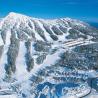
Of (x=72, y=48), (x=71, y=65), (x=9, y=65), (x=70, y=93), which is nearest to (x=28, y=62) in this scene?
(x=9, y=65)

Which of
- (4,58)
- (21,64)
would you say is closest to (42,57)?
(21,64)

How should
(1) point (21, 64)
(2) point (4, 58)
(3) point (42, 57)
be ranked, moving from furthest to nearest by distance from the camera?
(3) point (42, 57) < (2) point (4, 58) < (1) point (21, 64)

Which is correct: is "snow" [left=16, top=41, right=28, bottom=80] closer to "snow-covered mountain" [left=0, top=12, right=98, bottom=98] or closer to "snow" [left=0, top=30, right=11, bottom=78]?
"snow-covered mountain" [left=0, top=12, right=98, bottom=98]

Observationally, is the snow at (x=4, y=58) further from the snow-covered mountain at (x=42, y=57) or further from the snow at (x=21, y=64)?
the snow at (x=21, y=64)

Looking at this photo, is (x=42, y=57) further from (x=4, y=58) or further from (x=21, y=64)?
(x=4, y=58)

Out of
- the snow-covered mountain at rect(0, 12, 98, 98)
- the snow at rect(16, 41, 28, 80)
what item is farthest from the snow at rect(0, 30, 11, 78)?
the snow at rect(16, 41, 28, 80)

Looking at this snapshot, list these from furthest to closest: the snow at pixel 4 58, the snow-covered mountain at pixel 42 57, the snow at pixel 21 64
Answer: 1. the snow at pixel 4 58
2. the snow at pixel 21 64
3. the snow-covered mountain at pixel 42 57

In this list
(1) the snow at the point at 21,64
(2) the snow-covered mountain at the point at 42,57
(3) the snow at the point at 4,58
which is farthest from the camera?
(3) the snow at the point at 4,58

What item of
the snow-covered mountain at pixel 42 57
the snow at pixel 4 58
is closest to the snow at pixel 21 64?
the snow-covered mountain at pixel 42 57
